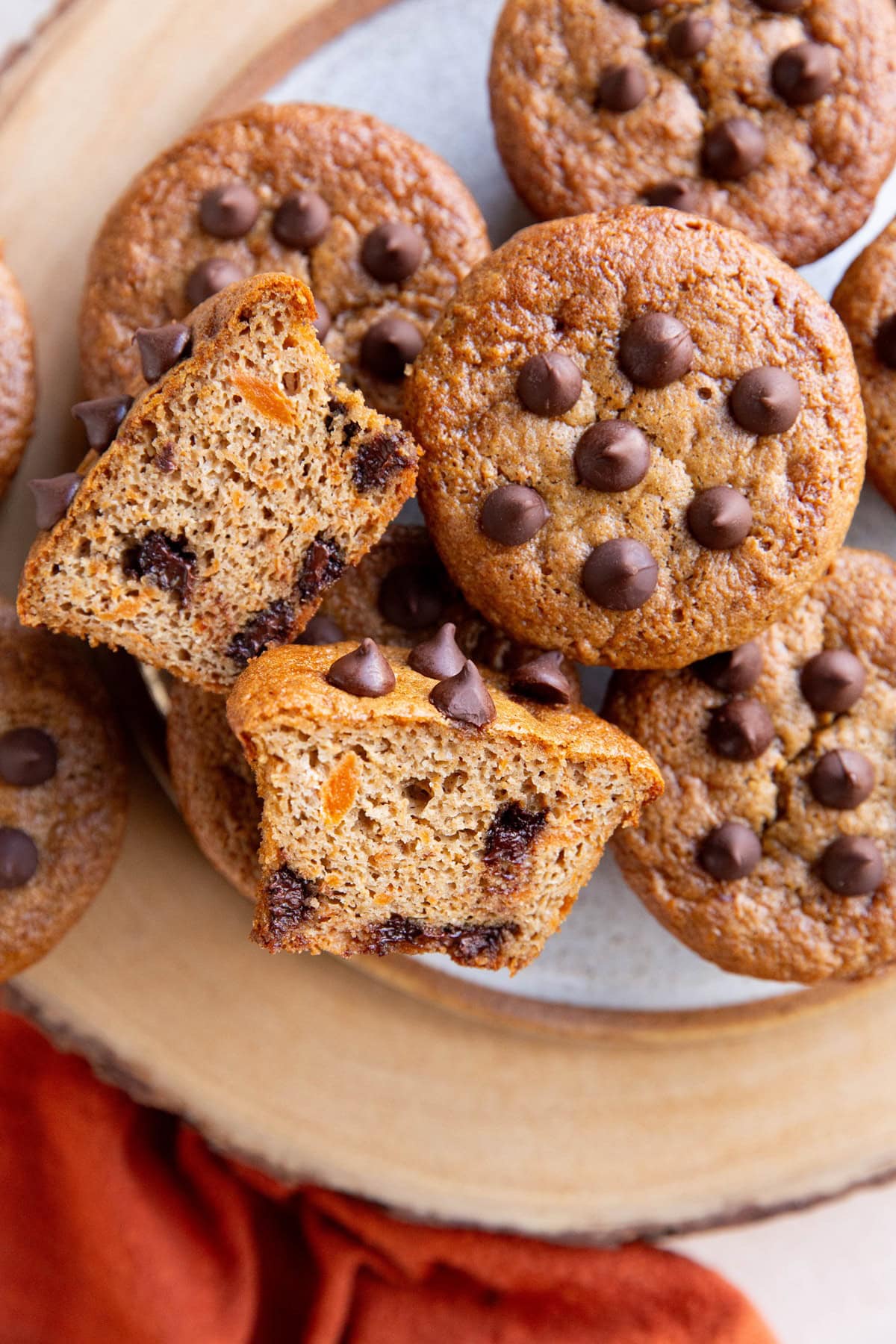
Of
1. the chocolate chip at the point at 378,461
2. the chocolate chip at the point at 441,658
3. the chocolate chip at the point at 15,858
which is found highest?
the chocolate chip at the point at 378,461

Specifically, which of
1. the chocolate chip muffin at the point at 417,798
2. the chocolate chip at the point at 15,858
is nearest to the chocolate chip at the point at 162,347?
the chocolate chip muffin at the point at 417,798

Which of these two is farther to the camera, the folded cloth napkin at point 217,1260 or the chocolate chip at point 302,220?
the folded cloth napkin at point 217,1260

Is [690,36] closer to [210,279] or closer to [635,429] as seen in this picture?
[635,429]

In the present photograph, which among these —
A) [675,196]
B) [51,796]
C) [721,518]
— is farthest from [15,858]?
[675,196]

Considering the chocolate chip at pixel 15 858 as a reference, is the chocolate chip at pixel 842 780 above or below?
below

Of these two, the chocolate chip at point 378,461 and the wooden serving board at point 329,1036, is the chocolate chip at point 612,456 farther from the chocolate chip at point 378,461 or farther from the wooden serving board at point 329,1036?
the wooden serving board at point 329,1036

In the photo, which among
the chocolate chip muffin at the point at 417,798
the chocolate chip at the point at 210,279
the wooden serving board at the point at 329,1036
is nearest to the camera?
the chocolate chip muffin at the point at 417,798

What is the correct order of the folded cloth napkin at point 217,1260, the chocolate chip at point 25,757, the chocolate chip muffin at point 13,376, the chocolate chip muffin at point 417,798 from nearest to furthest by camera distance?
the chocolate chip muffin at point 417,798, the chocolate chip at point 25,757, the chocolate chip muffin at point 13,376, the folded cloth napkin at point 217,1260
